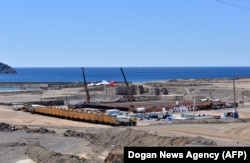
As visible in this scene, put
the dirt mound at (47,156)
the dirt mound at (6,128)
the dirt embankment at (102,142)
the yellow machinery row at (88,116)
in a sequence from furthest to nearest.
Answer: the yellow machinery row at (88,116)
the dirt mound at (6,128)
the dirt embankment at (102,142)
the dirt mound at (47,156)

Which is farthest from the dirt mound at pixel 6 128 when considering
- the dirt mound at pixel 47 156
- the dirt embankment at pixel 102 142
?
the dirt mound at pixel 47 156

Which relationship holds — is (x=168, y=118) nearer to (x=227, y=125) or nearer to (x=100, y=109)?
(x=227, y=125)

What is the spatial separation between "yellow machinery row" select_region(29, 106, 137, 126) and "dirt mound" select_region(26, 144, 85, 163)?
17233mm

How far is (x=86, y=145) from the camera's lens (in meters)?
40.3

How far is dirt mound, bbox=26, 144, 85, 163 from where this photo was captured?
1189 inches

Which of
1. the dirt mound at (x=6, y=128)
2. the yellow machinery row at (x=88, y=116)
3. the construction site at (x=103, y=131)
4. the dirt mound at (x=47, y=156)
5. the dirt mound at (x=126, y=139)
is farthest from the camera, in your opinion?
the yellow machinery row at (x=88, y=116)

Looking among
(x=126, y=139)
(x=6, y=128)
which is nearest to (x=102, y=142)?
(x=126, y=139)

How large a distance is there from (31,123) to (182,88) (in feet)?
193

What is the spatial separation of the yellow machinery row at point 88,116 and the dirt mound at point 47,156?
17.2 meters

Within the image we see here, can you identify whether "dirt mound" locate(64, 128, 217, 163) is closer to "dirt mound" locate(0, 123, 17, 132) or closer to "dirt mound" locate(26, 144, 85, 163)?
"dirt mound" locate(26, 144, 85, 163)

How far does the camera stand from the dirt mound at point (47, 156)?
99.1ft

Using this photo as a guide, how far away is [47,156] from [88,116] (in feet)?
85.4

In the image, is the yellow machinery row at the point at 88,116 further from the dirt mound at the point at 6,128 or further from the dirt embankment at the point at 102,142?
the dirt mound at the point at 6,128

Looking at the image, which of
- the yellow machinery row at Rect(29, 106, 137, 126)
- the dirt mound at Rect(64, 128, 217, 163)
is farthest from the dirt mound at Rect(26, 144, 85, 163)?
the yellow machinery row at Rect(29, 106, 137, 126)
